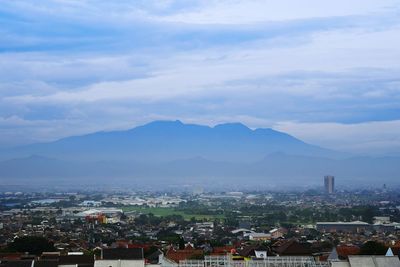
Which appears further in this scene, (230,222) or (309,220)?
(309,220)

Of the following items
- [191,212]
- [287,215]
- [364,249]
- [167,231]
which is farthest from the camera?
[191,212]

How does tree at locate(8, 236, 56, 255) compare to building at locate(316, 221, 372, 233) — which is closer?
tree at locate(8, 236, 56, 255)

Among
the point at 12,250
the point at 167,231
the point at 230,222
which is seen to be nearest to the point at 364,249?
the point at 12,250

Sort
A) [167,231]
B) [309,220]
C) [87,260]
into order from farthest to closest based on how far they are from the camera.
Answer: [309,220]
[167,231]
[87,260]

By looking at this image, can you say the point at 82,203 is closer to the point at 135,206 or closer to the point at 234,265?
the point at 135,206

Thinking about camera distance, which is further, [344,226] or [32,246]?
[344,226]

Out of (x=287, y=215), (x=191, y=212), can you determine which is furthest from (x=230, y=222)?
(x=191, y=212)

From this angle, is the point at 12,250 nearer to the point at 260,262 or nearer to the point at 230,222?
the point at 260,262

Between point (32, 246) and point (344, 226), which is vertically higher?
point (344, 226)

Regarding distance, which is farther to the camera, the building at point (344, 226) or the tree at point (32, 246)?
the building at point (344, 226)
